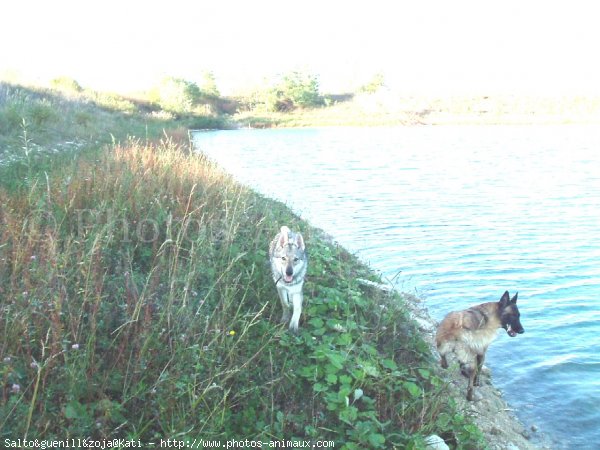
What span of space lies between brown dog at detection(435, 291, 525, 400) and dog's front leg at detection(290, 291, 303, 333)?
189 centimetres

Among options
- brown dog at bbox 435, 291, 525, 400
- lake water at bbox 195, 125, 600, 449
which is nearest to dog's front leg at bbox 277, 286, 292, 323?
brown dog at bbox 435, 291, 525, 400

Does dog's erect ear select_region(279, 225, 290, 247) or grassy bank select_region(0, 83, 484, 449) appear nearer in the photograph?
grassy bank select_region(0, 83, 484, 449)

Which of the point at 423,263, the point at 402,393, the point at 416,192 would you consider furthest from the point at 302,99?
the point at 402,393

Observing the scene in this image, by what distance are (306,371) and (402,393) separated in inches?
34.1

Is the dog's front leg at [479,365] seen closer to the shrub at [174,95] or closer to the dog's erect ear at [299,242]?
the dog's erect ear at [299,242]

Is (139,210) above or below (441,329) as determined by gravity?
above

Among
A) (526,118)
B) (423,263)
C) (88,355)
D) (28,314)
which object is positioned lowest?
(423,263)

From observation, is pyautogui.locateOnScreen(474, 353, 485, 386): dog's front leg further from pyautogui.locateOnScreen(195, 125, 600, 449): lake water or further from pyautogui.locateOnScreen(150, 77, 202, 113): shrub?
pyautogui.locateOnScreen(150, 77, 202, 113): shrub

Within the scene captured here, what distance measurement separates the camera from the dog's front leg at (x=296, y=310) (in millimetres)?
4801

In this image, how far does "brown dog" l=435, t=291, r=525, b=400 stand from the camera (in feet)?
18.0

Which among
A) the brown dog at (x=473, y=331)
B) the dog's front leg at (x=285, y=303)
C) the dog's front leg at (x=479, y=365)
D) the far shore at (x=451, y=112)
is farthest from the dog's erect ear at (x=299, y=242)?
the far shore at (x=451, y=112)

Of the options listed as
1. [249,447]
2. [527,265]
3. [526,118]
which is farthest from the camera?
[526,118]

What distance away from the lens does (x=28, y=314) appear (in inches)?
128

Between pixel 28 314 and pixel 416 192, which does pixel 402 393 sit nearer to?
pixel 28 314
